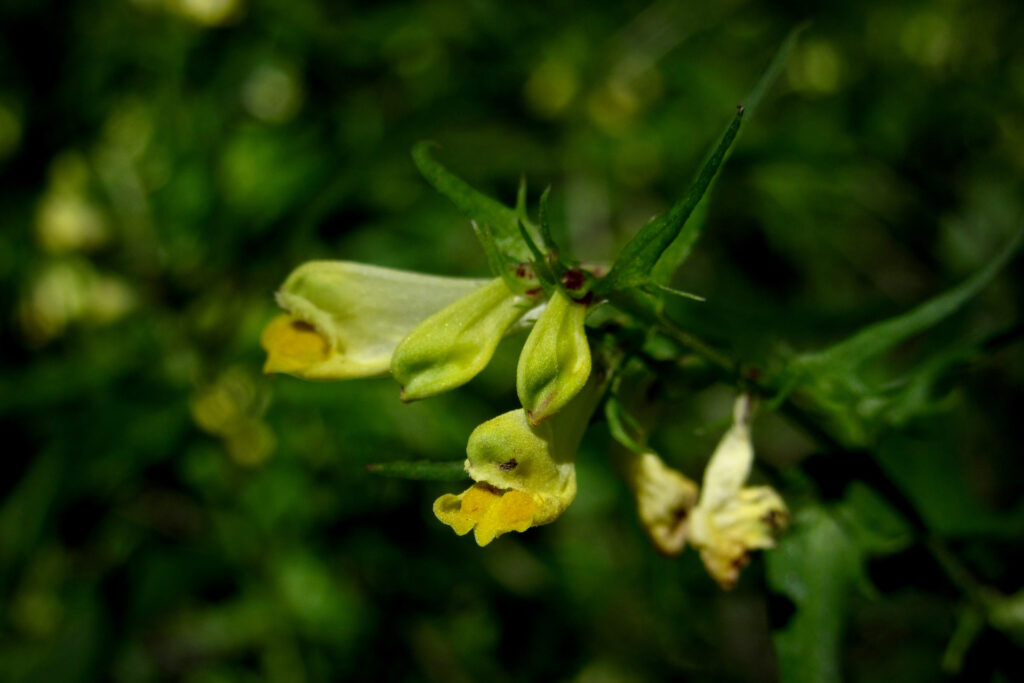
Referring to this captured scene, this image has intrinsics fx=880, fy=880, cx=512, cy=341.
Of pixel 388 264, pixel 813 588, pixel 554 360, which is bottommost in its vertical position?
pixel 388 264

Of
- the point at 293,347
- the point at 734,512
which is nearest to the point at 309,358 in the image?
the point at 293,347

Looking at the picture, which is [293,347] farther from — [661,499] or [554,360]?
[661,499]

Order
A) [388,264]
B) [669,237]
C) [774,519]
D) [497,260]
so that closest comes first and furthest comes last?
[669,237], [497,260], [774,519], [388,264]

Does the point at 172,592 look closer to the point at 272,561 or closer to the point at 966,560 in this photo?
the point at 272,561

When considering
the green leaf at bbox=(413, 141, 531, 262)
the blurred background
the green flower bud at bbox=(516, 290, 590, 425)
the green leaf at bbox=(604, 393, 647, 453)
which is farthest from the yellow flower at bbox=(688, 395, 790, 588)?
the blurred background

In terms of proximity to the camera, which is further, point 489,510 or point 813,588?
point 813,588

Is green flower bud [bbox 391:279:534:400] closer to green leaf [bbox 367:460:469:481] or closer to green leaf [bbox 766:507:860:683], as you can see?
green leaf [bbox 367:460:469:481]

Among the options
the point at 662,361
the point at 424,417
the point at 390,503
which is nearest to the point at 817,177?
the point at 424,417
